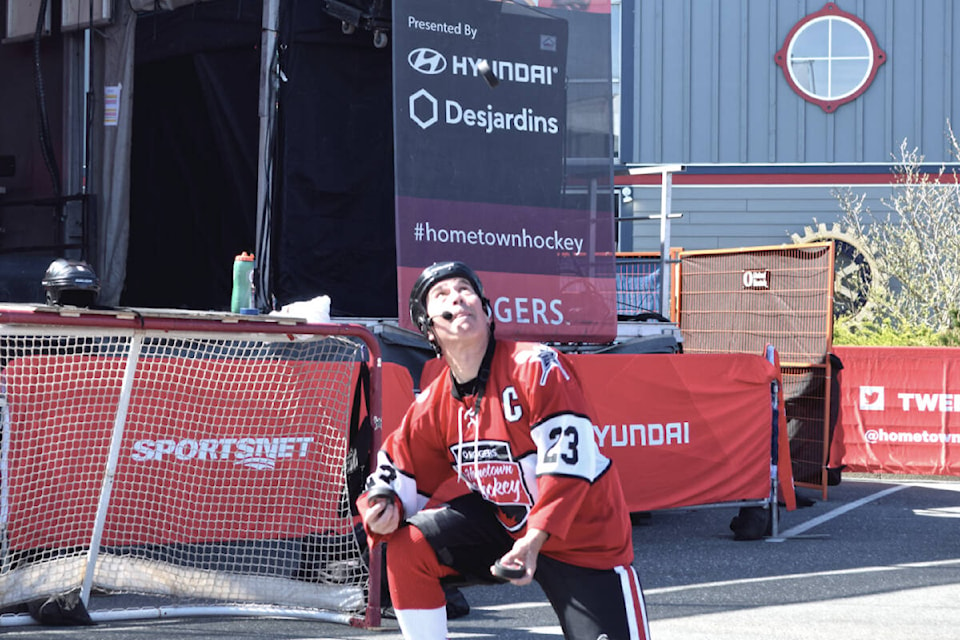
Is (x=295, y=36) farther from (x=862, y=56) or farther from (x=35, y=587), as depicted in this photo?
(x=862, y=56)

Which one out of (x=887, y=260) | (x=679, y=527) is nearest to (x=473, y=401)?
(x=679, y=527)

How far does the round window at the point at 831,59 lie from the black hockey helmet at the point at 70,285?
735 inches

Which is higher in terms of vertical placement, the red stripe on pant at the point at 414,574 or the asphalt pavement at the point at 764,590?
the red stripe on pant at the point at 414,574

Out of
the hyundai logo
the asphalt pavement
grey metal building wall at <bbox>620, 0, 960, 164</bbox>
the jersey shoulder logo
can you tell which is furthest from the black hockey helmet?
grey metal building wall at <bbox>620, 0, 960, 164</bbox>

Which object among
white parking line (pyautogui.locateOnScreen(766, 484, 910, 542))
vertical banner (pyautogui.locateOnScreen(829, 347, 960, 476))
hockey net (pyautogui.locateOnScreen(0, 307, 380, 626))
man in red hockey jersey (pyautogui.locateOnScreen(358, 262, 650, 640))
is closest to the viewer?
man in red hockey jersey (pyautogui.locateOnScreen(358, 262, 650, 640))

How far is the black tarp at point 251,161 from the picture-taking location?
8812 mm

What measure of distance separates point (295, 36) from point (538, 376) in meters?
5.56

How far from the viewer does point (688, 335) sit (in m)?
14.2

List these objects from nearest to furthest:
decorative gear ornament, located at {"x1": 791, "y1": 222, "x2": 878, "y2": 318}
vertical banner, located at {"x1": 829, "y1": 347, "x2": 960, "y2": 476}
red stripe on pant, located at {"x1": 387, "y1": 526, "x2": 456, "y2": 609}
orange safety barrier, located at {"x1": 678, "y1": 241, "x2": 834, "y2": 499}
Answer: red stripe on pant, located at {"x1": 387, "y1": 526, "x2": 456, "y2": 609}
orange safety barrier, located at {"x1": 678, "y1": 241, "x2": 834, "y2": 499}
vertical banner, located at {"x1": 829, "y1": 347, "x2": 960, "y2": 476}
decorative gear ornament, located at {"x1": 791, "y1": 222, "x2": 878, "y2": 318}

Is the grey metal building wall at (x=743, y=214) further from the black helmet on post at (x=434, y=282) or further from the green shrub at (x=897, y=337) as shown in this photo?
the black helmet on post at (x=434, y=282)

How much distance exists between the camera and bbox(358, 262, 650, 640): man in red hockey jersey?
12.3ft

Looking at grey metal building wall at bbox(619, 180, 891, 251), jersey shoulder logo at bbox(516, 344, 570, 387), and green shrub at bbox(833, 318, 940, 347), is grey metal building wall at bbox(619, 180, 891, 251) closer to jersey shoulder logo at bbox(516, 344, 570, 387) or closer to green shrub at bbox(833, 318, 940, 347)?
green shrub at bbox(833, 318, 940, 347)

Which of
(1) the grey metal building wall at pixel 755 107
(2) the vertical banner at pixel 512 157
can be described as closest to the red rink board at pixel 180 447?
(2) the vertical banner at pixel 512 157

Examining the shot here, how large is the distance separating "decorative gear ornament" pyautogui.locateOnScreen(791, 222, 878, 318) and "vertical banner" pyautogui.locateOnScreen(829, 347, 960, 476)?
777cm
